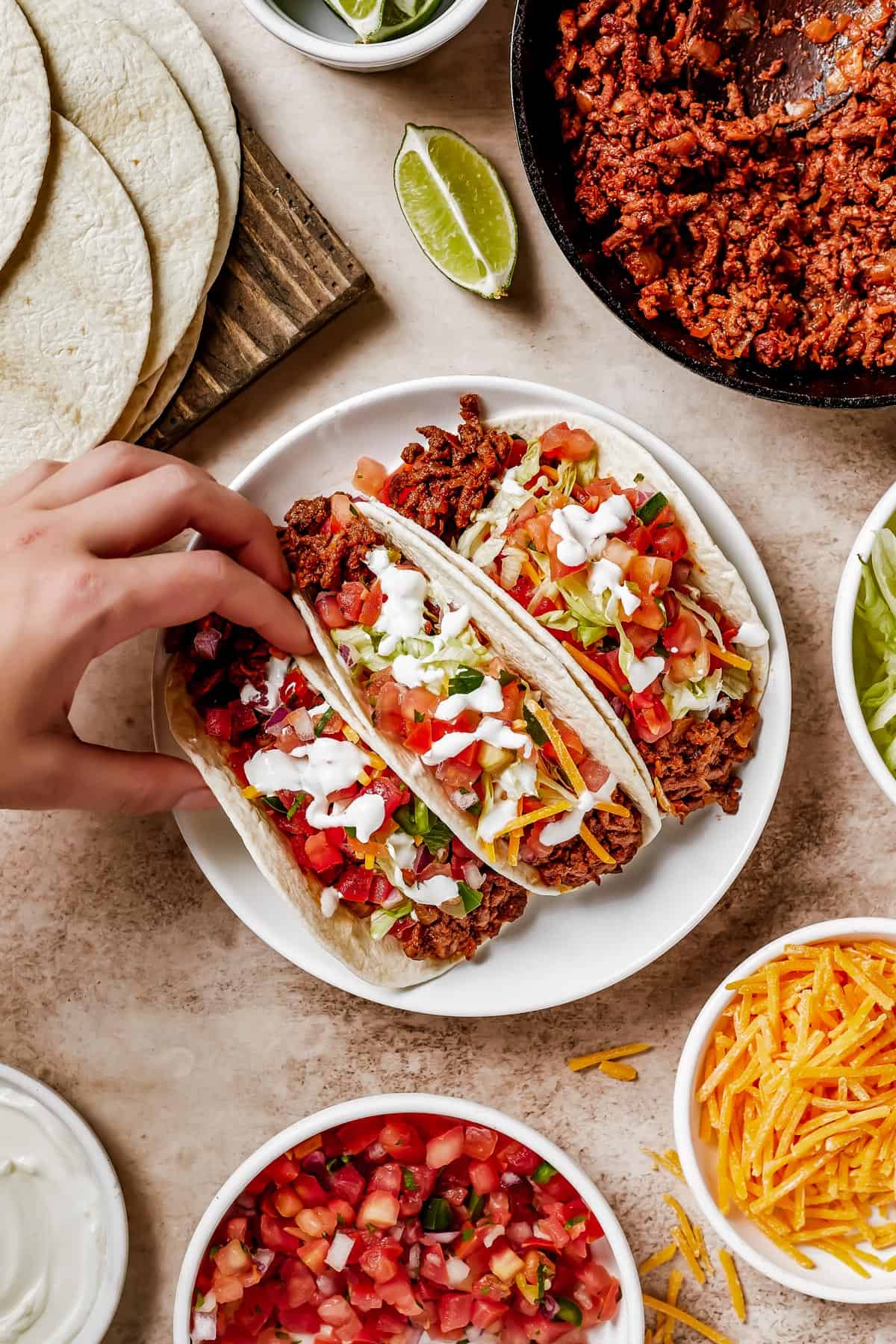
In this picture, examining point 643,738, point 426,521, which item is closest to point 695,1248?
point 643,738

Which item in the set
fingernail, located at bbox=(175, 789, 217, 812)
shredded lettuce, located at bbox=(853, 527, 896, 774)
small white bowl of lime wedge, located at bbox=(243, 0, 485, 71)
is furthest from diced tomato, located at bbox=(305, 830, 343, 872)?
small white bowl of lime wedge, located at bbox=(243, 0, 485, 71)

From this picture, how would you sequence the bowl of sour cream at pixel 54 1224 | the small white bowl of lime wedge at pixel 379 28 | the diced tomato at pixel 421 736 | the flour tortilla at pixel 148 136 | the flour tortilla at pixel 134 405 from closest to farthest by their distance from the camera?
1. the diced tomato at pixel 421 736
2. the small white bowl of lime wedge at pixel 379 28
3. the flour tortilla at pixel 148 136
4. the flour tortilla at pixel 134 405
5. the bowl of sour cream at pixel 54 1224

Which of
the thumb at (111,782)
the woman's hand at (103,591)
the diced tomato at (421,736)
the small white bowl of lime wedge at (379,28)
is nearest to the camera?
the woman's hand at (103,591)

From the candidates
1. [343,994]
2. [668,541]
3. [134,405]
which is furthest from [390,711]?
[134,405]

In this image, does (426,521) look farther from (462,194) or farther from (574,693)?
(462,194)

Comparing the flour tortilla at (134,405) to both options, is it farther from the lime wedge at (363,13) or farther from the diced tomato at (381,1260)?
the diced tomato at (381,1260)

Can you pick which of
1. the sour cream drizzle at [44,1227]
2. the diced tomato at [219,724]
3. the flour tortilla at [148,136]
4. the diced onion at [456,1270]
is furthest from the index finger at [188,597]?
the diced onion at [456,1270]

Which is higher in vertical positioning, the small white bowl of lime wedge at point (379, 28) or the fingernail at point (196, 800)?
the small white bowl of lime wedge at point (379, 28)
